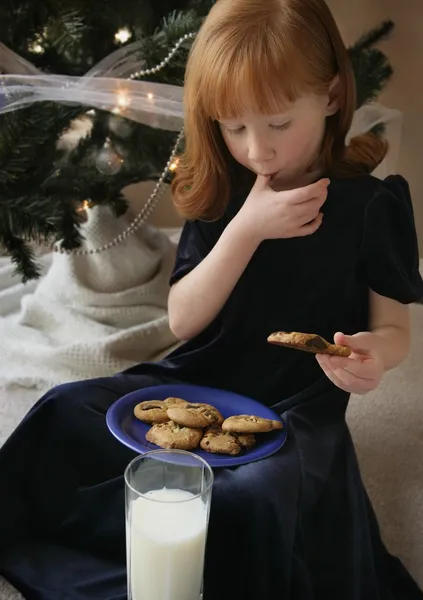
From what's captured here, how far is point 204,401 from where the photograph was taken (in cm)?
91

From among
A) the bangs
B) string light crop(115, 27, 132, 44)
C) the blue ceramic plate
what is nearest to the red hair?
the bangs

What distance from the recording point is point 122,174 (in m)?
1.27

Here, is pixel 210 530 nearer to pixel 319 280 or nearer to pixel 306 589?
pixel 306 589

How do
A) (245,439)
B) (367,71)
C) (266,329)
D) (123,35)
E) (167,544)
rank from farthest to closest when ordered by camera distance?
(367,71) < (123,35) < (266,329) < (245,439) < (167,544)

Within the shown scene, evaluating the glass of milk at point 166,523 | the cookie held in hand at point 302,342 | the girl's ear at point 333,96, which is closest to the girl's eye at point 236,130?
the girl's ear at point 333,96

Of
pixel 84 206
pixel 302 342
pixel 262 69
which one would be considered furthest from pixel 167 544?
pixel 84 206

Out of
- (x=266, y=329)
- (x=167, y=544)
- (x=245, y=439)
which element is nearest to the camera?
(x=167, y=544)

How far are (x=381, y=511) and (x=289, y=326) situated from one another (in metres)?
0.28

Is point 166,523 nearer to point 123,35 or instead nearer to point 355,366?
point 355,366

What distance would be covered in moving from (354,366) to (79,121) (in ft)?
2.41

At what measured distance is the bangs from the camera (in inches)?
30.6

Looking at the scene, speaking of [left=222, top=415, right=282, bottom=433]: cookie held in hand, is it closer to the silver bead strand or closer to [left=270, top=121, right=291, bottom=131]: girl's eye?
[left=270, top=121, right=291, bottom=131]: girl's eye

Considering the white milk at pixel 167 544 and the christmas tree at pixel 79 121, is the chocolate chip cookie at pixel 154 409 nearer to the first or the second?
the white milk at pixel 167 544

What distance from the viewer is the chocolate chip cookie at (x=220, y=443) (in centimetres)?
80
